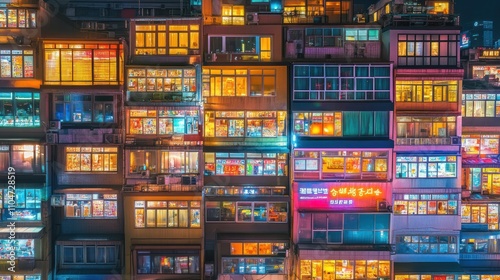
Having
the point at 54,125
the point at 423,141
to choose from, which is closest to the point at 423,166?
the point at 423,141

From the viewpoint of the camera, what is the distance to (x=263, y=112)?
1089 inches

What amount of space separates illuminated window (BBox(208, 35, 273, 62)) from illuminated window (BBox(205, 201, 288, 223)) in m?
8.31

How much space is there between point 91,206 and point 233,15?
47.3ft

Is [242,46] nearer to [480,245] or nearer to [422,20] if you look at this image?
[422,20]

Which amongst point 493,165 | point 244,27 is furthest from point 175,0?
point 493,165

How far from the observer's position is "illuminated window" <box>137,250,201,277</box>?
26.1 m

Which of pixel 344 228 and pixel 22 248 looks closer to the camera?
pixel 22 248

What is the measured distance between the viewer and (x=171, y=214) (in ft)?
87.4

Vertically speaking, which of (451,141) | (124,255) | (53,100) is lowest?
(124,255)

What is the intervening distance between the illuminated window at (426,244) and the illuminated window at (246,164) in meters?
7.84

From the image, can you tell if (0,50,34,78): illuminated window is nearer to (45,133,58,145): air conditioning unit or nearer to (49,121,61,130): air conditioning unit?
(49,121,61,130): air conditioning unit

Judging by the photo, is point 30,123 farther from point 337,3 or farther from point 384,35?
point 337,3

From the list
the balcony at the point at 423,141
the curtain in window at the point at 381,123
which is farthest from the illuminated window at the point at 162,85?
the balcony at the point at 423,141

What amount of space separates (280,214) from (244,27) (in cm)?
1091
